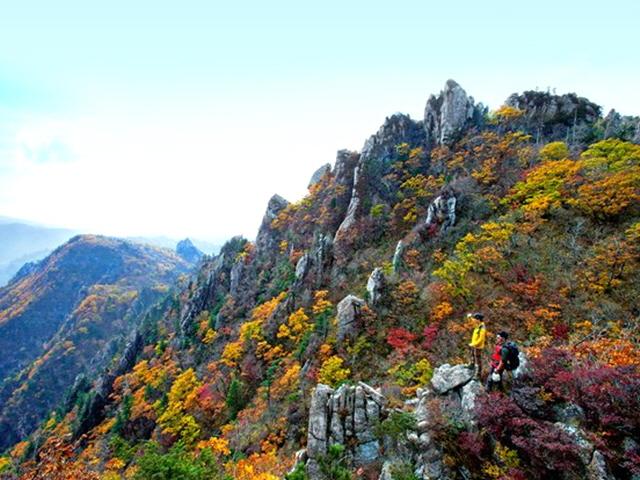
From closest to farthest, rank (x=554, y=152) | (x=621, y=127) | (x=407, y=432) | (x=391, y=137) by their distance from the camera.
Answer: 1. (x=407, y=432)
2. (x=554, y=152)
3. (x=621, y=127)
4. (x=391, y=137)

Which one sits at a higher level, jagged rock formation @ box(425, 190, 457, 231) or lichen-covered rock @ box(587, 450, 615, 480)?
jagged rock formation @ box(425, 190, 457, 231)

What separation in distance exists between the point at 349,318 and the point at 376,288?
3.43 meters

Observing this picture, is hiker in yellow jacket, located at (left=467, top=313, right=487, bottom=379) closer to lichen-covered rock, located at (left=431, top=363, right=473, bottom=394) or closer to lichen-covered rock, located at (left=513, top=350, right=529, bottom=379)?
lichen-covered rock, located at (left=431, top=363, right=473, bottom=394)

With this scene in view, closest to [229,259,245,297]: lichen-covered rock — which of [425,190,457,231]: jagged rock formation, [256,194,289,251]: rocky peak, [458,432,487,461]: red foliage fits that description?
[256,194,289,251]: rocky peak

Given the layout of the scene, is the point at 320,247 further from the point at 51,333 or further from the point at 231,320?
the point at 51,333

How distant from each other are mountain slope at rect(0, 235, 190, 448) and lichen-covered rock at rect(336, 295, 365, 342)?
83.9 meters

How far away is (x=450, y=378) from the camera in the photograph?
36.3ft

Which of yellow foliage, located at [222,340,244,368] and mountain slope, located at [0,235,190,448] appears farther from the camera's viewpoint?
mountain slope, located at [0,235,190,448]

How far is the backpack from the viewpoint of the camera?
9.07m

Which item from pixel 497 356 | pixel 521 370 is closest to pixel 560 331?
pixel 521 370

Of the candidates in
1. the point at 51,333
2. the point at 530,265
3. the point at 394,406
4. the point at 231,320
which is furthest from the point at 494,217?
the point at 51,333

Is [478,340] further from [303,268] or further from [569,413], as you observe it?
[303,268]

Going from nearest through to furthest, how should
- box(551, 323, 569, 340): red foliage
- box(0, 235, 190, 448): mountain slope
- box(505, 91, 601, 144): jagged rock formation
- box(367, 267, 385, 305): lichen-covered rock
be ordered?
box(551, 323, 569, 340): red foliage → box(367, 267, 385, 305): lichen-covered rock → box(505, 91, 601, 144): jagged rock formation → box(0, 235, 190, 448): mountain slope

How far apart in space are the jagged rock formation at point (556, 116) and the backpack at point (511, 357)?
1860 inches
